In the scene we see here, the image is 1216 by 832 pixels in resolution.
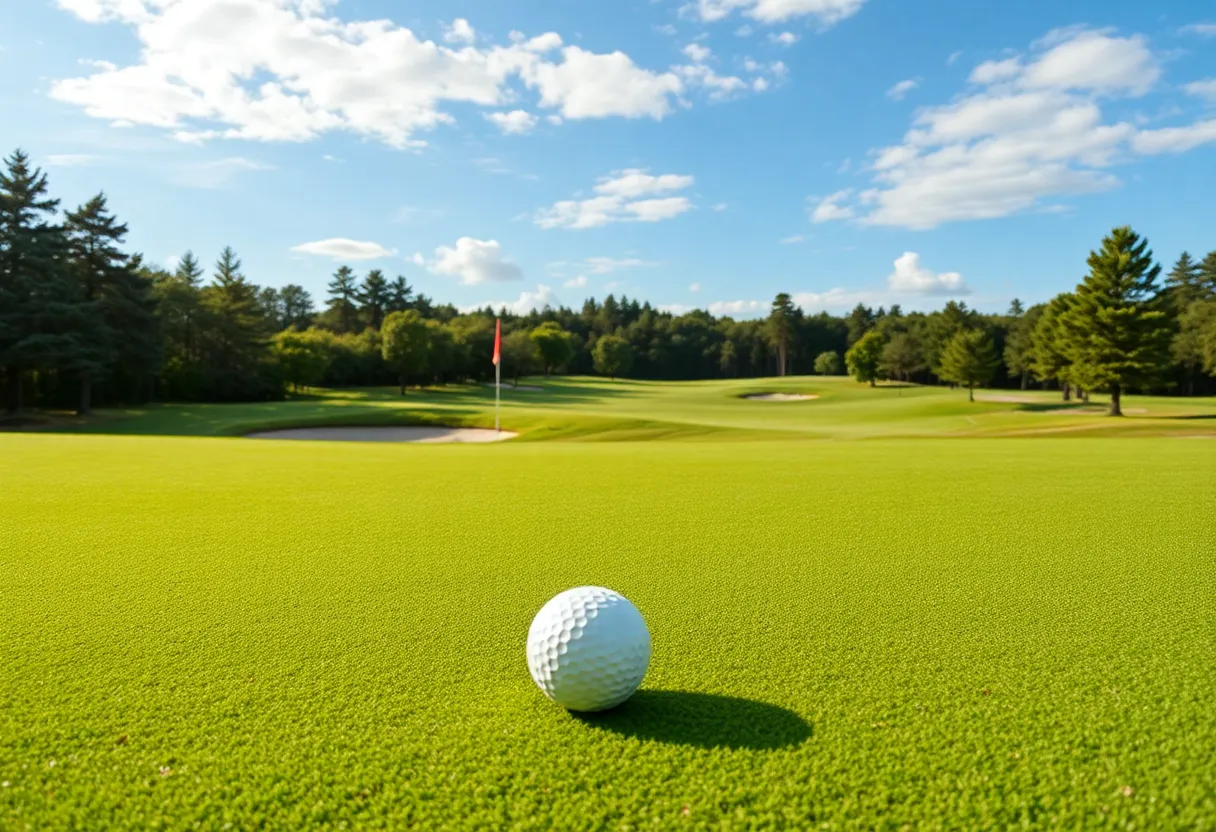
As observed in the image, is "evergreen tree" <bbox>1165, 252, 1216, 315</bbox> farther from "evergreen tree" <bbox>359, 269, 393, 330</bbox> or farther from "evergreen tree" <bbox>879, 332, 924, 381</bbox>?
"evergreen tree" <bbox>359, 269, 393, 330</bbox>

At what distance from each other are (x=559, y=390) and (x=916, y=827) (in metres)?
67.3

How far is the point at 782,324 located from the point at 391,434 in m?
81.5

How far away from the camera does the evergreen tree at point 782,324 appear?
10206 centimetres

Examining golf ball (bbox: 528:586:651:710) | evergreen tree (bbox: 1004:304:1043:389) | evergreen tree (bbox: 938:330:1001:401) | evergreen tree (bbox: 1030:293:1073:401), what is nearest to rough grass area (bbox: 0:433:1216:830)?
golf ball (bbox: 528:586:651:710)

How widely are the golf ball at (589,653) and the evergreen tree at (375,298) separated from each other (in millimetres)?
86119

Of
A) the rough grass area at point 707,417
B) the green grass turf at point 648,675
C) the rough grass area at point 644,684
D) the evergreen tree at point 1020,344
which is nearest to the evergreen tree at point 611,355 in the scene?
the rough grass area at point 707,417

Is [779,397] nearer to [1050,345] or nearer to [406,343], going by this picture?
[1050,345]

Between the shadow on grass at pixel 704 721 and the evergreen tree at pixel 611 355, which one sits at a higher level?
the evergreen tree at pixel 611 355

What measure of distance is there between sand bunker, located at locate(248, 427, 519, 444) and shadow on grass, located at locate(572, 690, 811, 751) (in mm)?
23682

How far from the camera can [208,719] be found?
3.09 m

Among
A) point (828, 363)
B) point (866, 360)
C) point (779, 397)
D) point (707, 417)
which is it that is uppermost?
point (828, 363)

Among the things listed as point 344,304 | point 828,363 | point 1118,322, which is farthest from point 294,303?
point 1118,322

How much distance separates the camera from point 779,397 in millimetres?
61062

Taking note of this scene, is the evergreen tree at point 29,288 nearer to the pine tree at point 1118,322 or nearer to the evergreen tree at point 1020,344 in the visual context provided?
the pine tree at point 1118,322
